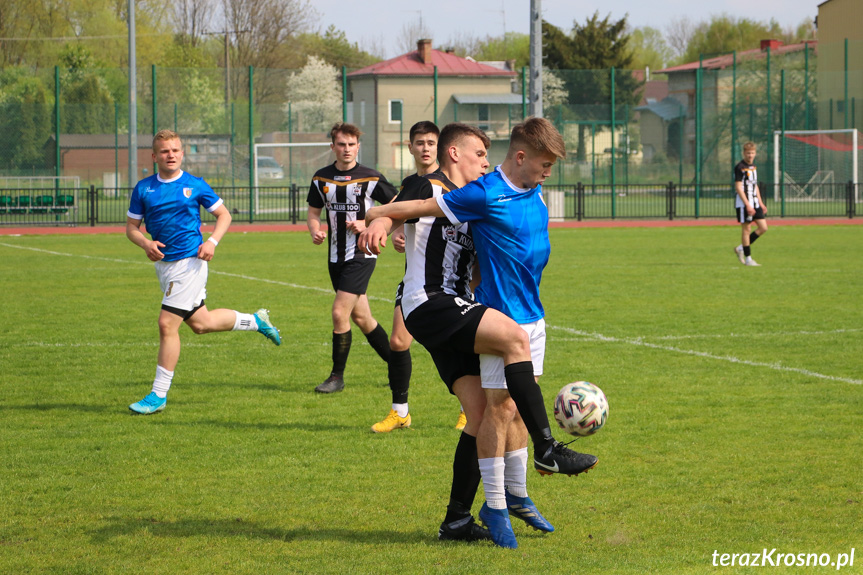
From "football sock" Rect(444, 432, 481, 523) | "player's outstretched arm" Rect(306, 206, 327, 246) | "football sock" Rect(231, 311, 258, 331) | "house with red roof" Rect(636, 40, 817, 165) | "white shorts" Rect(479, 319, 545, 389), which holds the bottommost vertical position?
"football sock" Rect(444, 432, 481, 523)

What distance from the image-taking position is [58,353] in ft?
32.8

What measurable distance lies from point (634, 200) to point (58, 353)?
26998 millimetres

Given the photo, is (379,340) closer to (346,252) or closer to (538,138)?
(346,252)

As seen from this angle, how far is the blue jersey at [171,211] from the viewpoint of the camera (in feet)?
25.3

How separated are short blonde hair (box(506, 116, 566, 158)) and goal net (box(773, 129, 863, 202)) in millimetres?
33665

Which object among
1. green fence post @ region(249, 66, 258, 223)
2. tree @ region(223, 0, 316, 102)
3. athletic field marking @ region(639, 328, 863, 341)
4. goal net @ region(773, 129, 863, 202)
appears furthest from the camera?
tree @ region(223, 0, 316, 102)

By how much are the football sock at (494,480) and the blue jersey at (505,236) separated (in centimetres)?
64

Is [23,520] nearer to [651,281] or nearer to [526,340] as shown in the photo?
[526,340]

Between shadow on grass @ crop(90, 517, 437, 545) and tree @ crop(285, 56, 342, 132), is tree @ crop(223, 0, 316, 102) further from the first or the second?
shadow on grass @ crop(90, 517, 437, 545)

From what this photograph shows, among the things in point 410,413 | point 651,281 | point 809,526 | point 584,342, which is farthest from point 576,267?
point 809,526

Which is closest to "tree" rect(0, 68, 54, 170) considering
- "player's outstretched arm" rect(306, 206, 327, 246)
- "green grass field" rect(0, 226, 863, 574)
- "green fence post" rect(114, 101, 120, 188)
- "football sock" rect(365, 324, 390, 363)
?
"green fence post" rect(114, 101, 120, 188)

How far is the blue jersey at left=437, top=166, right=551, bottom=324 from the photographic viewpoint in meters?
4.46

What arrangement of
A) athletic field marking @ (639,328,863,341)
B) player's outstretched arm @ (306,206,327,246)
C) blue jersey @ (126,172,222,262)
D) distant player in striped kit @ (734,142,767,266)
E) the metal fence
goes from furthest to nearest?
the metal fence
distant player in striped kit @ (734,142,767,266)
athletic field marking @ (639,328,863,341)
player's outstretched arm @ (306,206,327,246)
blue jersey @ (126,172,222,262)

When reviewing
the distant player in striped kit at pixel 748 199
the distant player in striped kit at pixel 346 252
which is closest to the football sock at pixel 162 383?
the distant player in striped kit at pixel 346 252
